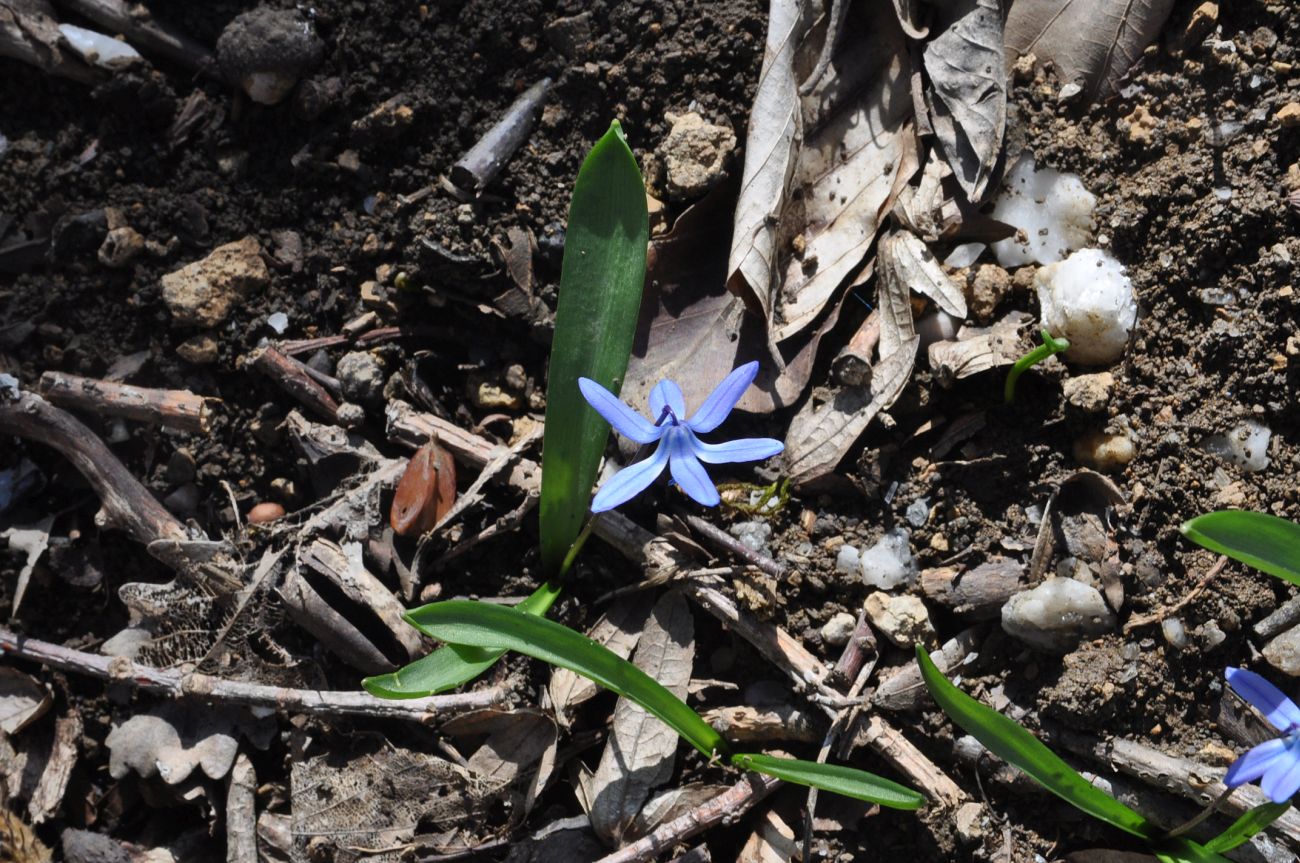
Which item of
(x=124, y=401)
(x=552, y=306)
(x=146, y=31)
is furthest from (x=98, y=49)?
(x=552, y=306)

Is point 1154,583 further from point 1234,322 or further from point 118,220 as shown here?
point 118,220

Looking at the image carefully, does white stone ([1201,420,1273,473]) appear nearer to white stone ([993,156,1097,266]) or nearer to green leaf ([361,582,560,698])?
white stone ([993,156,1097,266])

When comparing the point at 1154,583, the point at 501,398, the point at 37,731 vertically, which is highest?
the point at 501,398

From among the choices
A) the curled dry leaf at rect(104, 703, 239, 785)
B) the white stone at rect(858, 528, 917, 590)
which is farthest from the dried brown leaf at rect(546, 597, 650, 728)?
the curled dry leaf at rect(104, 703, 239, 785)

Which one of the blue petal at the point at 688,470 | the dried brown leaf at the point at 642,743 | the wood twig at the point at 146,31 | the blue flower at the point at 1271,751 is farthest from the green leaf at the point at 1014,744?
the wood twig at the point at 146,31

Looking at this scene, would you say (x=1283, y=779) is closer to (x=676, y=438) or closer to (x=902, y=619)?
(x=902, y=619)

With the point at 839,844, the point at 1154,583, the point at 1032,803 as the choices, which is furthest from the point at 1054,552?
the point at 839,844
